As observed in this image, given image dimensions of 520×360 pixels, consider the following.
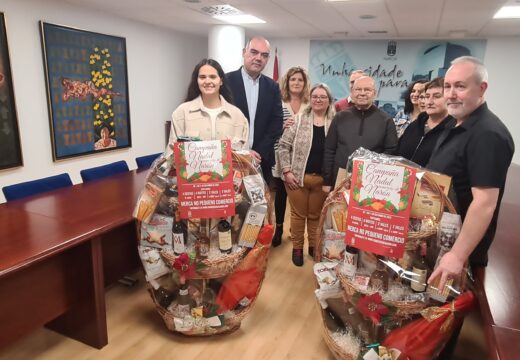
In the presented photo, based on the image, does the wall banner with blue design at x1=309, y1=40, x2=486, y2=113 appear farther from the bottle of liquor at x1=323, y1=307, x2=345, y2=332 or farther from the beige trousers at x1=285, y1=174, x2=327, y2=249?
the bottle of liquor at x1=323, y1=307, x2=345, y2=332

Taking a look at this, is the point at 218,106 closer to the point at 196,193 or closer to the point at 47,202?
the point at 196,193

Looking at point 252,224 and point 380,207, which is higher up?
point 380,207

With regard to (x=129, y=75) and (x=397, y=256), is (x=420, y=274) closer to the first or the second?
(x=397, y=256)

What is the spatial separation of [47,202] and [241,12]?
308 cm

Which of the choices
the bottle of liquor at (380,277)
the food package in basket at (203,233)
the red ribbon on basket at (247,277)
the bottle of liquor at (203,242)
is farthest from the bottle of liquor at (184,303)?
the bottle of liquor at (380,277)

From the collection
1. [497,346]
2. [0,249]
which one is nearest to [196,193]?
[0,249]

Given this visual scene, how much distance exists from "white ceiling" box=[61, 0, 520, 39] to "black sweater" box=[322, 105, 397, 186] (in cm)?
161

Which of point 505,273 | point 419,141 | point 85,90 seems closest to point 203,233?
point 505,273

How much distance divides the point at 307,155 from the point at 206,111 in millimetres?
897

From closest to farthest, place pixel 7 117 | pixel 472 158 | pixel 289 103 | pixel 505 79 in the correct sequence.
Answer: pixel 472 158
pixel 289 103
pixel 7 117
pixel 505 79

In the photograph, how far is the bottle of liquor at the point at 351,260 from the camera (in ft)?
5.47

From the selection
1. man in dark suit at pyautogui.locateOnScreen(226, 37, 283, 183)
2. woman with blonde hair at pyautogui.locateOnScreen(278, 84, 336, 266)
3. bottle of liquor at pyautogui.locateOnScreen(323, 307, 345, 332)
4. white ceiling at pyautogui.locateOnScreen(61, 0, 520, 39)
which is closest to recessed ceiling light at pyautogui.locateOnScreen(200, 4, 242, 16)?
white ceiling at pyautogui.locateOnScreen(61, 0, 520, 39)

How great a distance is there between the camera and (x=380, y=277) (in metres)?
1.64

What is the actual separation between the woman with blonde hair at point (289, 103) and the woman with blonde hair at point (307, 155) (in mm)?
199
